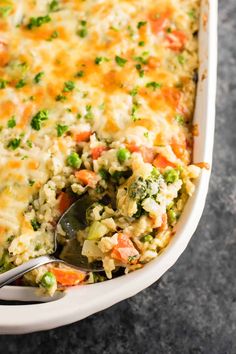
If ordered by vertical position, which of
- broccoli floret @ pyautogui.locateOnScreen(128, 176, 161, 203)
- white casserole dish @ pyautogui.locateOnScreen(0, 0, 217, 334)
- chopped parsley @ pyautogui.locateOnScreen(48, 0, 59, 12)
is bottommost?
white casserole dish @ pyautogui.locateOnScreen(0, 0, 217, 334)

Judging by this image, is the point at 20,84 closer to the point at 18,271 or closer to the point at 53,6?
the point at 53,6

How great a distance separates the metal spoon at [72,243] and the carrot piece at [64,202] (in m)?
0.04

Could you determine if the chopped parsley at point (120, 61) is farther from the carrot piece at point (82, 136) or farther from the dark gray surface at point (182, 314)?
the dark gray surface at point (182, 314)

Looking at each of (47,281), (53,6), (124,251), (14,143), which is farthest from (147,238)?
(53,6)

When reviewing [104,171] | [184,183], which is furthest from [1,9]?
[184,183]

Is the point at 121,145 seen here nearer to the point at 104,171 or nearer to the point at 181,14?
the point at 104,171

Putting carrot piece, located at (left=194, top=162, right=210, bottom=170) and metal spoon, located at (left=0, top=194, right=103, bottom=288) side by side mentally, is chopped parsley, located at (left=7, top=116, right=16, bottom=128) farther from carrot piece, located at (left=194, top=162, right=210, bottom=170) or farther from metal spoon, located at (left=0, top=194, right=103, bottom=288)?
carrot piece, located at (left=194, top=162, right=210, bottom=170)

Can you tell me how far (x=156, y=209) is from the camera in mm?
3725

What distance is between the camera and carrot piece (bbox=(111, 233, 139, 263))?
3.67 m

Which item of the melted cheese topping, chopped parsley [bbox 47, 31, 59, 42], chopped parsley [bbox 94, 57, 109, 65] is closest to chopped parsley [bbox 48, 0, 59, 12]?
the melted cheese topping

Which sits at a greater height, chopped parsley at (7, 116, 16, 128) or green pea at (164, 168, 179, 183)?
chopped parsley at (7, 116, 16, 128)

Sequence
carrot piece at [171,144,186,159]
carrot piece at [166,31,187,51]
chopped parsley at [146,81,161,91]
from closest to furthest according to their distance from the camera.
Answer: carrot piece at [171,144,186,159] → chopped parsley at [146,81,161,91] → carrot piece at [166,31,187,51]

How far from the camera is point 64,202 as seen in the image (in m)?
3.92

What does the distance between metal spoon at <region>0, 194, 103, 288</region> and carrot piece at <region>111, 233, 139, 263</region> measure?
0.18m
